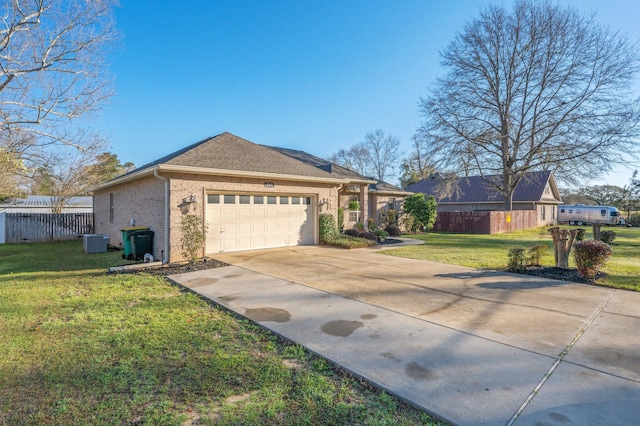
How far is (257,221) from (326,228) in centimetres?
307

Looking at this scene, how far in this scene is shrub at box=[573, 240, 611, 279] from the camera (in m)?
6.95

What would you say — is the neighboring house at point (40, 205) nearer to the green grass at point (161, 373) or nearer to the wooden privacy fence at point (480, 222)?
the green grass at point (161, 373)

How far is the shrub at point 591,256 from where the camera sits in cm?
695

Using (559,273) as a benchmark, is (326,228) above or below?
above

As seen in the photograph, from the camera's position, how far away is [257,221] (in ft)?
38.2

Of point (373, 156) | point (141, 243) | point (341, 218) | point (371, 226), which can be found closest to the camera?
point (141, 243)

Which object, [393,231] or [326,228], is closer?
[326,228]

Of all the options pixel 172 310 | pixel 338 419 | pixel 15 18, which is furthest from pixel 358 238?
pixel 15 18

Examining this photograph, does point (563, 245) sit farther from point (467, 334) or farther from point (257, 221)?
point (257, 221)

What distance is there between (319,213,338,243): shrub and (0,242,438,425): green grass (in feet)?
26.6

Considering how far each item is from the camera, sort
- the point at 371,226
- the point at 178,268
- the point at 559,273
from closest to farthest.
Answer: the point at 559,273 < the point at 178,268 < the point at 371,226

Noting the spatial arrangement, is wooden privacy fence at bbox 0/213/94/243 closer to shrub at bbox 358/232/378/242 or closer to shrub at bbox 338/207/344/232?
shrub at bbox 338/207/344/232

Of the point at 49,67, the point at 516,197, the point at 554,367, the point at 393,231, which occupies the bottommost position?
the point at 554,367

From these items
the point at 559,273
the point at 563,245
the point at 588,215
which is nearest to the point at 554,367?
the point at 559,273
